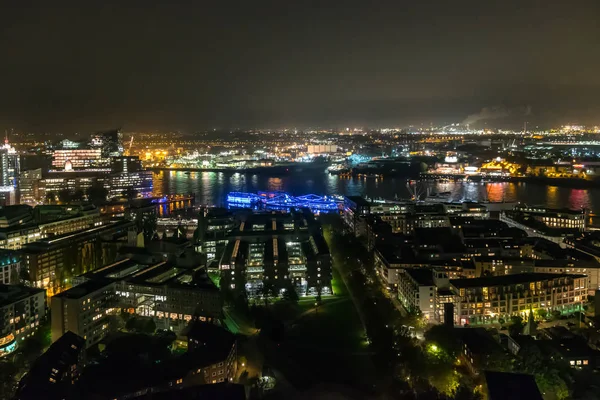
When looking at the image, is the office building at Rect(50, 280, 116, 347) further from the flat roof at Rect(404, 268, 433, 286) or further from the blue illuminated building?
the blue illuminated building

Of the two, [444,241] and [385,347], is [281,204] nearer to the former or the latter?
[444,241]

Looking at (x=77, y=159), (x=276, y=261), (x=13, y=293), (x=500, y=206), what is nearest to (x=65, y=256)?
(x=13, y=293)

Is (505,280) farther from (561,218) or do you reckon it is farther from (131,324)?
(561,218)

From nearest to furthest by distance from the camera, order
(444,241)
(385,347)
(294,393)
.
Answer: (294,393) → (385,347) → (444,241)

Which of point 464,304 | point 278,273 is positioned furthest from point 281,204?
point 464,304

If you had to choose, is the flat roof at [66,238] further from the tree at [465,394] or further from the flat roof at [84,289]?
the tree at [465,394]

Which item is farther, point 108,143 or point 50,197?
point 108,143

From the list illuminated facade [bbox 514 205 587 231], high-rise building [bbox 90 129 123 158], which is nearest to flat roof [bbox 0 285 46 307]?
illuminated facade [bbox 514 205 587 231]
